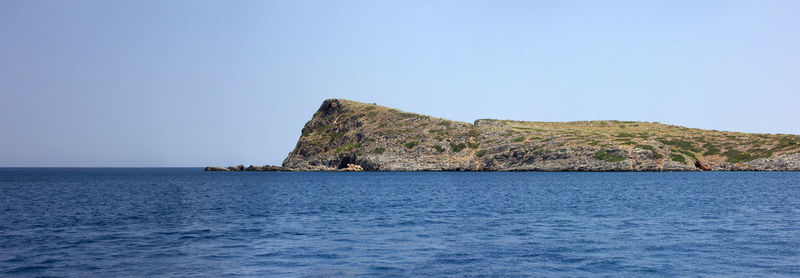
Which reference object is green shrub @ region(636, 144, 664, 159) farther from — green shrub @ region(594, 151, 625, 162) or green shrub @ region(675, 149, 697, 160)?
green shrub @ region(675, 149, 697, 160)

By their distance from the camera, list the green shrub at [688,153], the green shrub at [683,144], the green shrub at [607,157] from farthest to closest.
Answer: the green shrub at [683,144]
the green shrub at [688,153]
the green shrub at [607,157]

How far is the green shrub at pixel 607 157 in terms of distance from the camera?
178m

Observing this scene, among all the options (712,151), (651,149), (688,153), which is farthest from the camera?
(712,151)

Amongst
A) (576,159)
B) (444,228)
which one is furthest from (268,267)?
(576,159)

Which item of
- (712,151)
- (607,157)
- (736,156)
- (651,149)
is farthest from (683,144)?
(607,157)

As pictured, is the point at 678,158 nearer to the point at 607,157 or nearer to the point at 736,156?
the point at 736,156

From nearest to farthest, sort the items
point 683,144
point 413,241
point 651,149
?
1. point 413,241
2. point 651,149
3. point 683,144

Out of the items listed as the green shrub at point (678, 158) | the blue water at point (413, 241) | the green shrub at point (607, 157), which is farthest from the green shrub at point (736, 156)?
the blue water at point (413, 241)

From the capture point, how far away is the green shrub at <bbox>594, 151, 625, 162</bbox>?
178250mm

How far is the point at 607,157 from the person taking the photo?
179 meters

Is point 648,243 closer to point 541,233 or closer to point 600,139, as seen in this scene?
point 541,233

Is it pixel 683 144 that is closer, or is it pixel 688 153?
pixel 688 153

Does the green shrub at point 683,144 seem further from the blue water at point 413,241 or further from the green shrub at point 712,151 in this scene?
the blue water at point 413,241

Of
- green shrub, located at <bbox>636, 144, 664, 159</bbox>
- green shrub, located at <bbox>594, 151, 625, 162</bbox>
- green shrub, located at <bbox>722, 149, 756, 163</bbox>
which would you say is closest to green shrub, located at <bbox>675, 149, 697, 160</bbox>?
green shrub, located at <bbox>722, 149, 756, 163</bbox>
